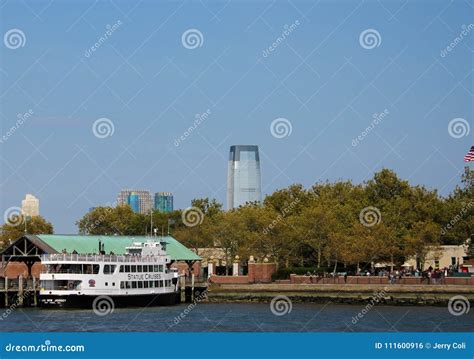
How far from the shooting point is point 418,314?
94438 millimetres

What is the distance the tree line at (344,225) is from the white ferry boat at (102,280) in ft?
45.9

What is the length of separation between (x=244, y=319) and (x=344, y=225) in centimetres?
5142

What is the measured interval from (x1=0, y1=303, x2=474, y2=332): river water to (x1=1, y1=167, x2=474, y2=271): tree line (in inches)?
956

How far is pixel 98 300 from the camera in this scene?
10162 centimetres

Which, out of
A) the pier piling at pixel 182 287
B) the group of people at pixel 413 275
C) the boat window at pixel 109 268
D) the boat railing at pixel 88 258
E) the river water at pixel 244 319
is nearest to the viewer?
the river water at pixel 244 319

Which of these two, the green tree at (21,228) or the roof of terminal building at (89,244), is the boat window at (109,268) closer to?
the roof of terminal building at (89,244)

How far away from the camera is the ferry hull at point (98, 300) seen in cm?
9994

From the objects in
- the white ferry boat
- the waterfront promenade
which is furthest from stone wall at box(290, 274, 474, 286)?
the white ferry boat

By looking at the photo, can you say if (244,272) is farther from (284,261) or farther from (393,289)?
(393,289)

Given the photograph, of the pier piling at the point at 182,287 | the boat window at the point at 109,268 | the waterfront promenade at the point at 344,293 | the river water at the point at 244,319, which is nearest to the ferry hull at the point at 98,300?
the river water at the point at 244,319

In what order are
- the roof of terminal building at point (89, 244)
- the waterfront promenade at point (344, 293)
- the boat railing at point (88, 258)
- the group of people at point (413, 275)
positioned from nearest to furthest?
the boat railing at point (88, 258) → the waterfront promenade at point (344, 293) → the group of people at point (413, 275) → the roof of terminal building at point (89, 244)

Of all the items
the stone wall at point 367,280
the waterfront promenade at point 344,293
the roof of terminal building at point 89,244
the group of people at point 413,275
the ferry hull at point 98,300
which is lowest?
the ferry hull at point 98,300

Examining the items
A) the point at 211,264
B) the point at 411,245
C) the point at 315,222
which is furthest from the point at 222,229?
the point at 411,245

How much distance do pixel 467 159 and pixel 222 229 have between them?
52.6 meters
